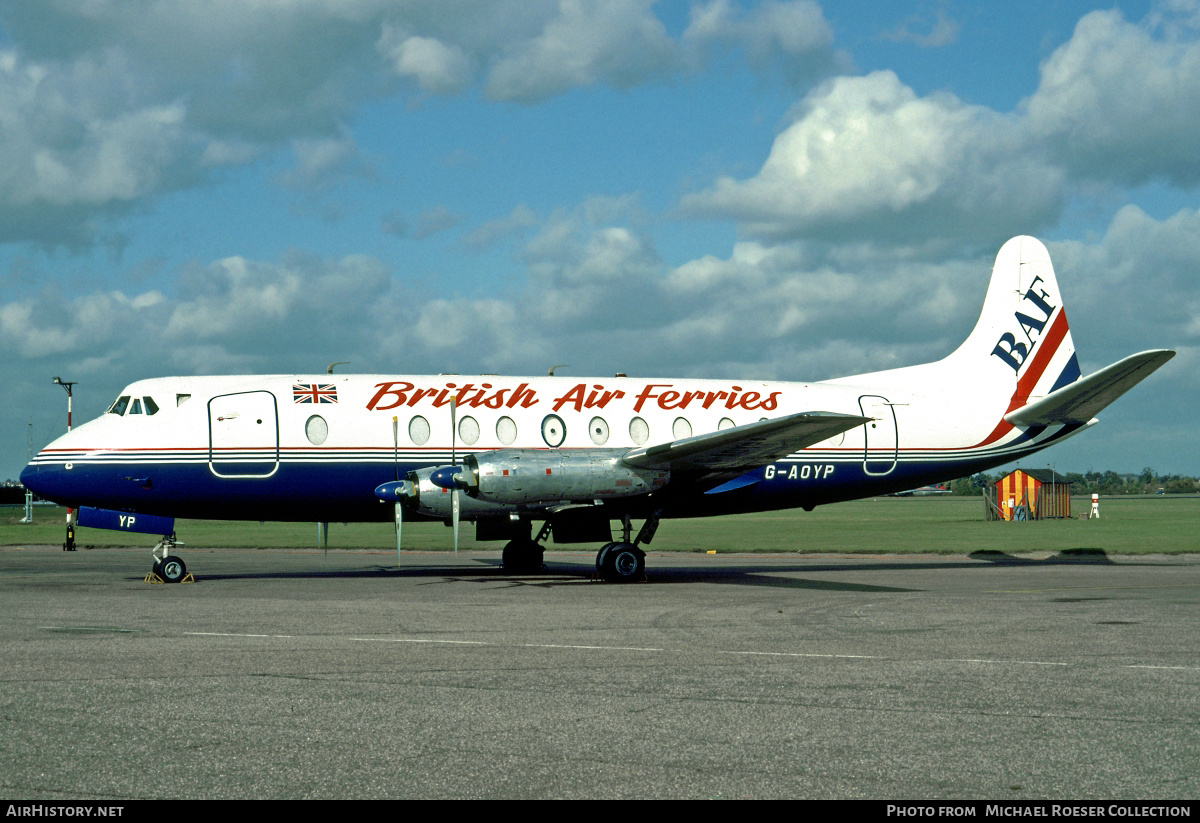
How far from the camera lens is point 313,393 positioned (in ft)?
75.9

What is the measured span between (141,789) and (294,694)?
3041 millimetres

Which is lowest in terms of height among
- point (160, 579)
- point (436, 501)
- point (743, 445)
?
point (160, 579)

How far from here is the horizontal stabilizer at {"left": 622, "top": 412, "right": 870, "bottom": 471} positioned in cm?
1997

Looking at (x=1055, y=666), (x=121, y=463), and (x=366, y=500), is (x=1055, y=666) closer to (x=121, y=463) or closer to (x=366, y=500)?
(x=366, y=500)

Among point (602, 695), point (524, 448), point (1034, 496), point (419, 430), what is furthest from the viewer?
point (1034, 496)

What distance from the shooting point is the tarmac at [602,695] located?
21.4 feet

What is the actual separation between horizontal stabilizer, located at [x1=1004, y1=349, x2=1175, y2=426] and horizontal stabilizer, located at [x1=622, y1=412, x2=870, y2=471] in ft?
21.2

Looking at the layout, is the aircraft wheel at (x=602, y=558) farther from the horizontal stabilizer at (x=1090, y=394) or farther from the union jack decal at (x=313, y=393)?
the horizontal stabilizer at (x=1090, y=394)

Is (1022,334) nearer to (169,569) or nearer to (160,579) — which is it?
(169,569)

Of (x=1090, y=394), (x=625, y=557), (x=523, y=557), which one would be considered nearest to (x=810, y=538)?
(x=1090, y=394)

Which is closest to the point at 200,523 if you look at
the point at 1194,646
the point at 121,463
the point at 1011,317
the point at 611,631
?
the point at 121,463

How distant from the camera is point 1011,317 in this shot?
93.6ft

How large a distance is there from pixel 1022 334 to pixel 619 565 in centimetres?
1328

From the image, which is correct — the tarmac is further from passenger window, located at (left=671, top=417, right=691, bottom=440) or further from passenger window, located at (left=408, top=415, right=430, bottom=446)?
passenger window, located at (left=671, top=417, right=691, bottom=440)
